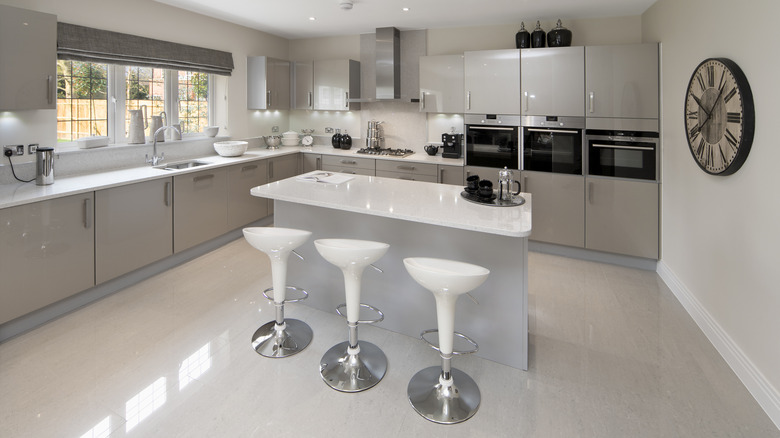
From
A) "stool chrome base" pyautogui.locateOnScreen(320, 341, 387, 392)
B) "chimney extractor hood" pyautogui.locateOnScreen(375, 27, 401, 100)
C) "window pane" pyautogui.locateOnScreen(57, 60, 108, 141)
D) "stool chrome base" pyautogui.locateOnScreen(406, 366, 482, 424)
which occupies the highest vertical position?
"chimney extractor hood" pyautogui.locateOnScreen(375, 27, 401, 100)

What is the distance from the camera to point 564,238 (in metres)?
4.42

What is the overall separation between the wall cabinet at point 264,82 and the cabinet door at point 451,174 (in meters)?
2.47

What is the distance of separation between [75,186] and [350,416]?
8.80 feet

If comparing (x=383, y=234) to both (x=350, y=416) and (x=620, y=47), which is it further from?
(x=620, y=47)

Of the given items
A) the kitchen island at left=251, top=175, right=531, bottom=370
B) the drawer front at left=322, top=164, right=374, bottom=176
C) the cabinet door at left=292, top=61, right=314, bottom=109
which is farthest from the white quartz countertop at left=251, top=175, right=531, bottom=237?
the cabinet door at left=292, top=61, right=314, bottom=109

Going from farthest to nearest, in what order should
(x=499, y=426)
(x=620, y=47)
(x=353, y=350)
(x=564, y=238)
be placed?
1. (x=564, y=238)
2. (x=620, y=47)
3. (x=353, y=350)
4. (x=499, y=426)

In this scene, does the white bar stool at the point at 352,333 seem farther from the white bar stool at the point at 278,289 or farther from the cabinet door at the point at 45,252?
the cabinet door at the point at 45,252

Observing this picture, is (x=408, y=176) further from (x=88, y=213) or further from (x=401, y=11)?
(x=88, y=213)

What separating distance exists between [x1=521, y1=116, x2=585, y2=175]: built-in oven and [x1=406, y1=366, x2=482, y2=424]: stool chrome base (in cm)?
278

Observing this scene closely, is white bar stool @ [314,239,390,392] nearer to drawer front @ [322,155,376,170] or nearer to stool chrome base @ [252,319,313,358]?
stool chrome base @ [252,319,313,358]

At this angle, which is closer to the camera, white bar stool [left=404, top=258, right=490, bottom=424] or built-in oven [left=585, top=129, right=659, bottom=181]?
white bar stool [left=404, top=258, right=490, bottom=424]

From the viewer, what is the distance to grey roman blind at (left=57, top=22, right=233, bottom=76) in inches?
135

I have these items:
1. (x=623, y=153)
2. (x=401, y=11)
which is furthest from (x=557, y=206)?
(x=401, y=11)

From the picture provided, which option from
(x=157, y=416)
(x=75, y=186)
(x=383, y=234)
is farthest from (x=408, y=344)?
(x=75, y=186)
